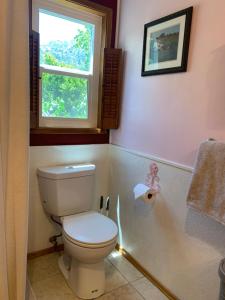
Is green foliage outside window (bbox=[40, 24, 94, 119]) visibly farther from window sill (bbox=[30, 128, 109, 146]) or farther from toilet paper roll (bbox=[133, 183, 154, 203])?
toilet paper roll (bbox=[133, 183, 154, 203])

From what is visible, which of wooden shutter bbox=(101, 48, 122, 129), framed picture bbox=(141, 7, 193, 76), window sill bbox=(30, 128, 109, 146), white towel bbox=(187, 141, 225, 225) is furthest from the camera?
wooden shutter bbox=(101, 48, 122, 129)

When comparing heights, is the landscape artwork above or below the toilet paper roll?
above

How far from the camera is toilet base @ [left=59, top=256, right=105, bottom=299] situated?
163 cm

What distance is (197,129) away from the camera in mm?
1445

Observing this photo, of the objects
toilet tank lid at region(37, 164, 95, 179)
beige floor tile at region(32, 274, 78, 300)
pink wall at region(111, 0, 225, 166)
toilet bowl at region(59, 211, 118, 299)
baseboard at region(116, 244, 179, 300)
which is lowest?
beige floor tile at region(32, 274, 78, 300)

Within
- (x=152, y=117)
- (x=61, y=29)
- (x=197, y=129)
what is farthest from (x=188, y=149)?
(x=61, y=29)

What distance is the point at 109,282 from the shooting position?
1.79 metres

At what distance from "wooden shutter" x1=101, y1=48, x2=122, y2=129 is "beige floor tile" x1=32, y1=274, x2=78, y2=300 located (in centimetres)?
126

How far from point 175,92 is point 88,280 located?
4.56 feet

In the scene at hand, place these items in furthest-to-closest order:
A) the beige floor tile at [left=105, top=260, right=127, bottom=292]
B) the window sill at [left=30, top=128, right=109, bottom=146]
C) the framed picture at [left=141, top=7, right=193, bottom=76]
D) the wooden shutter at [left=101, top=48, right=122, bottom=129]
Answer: the wooden shutter at [left=101, top=48, right=122, bottom=129], the window sill at [left=30, top=128, right=109, bottom=146], the beige floor tile at [left=105, top=260, right=127, bottom=292], the framed picture at [left=141, top=7, right=193, bottom=76]

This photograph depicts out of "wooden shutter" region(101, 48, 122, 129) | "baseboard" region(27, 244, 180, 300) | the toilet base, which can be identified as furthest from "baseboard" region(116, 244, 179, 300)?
"wooden shutter" region(101, 48, 122, 129)

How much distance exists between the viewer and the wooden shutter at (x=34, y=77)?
5.44 ft

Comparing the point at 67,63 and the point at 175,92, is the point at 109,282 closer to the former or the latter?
the point at 175,92

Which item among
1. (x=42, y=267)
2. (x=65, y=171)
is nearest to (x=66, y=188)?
(x=65, y=171)
